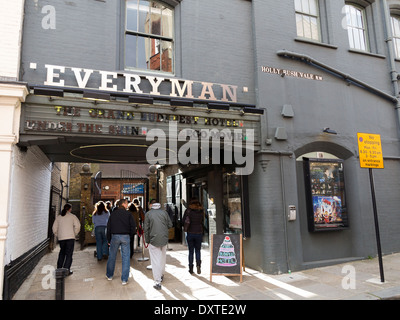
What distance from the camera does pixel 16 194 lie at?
19.8ft

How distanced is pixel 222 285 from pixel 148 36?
6059mm

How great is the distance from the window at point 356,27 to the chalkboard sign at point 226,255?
741 centimetres

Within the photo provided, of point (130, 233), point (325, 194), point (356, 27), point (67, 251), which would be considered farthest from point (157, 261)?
point (356, 27)

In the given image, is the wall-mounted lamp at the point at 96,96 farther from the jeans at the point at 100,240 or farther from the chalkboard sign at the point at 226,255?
the jeans at the point at 100,240

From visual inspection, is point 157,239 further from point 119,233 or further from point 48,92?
point 48,92

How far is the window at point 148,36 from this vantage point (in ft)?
24.5

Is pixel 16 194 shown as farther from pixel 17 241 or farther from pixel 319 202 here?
pixel 319 202

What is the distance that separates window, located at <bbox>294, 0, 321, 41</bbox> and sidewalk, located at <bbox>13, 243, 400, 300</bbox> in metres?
6.59

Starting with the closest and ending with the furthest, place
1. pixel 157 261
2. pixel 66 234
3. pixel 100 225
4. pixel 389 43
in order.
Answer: pixel 157 261 → pixel 66 234 → pixel 100 225 → pixel 389 43

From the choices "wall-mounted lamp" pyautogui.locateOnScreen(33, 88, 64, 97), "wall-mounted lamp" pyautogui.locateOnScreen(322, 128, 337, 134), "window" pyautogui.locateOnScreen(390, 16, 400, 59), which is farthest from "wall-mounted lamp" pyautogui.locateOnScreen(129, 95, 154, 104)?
"window" pyautogui.locateOnScreen(390, 16, 400, 59)

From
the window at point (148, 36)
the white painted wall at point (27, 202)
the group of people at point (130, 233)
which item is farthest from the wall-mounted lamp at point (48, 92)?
the group of people at point (130, 233)

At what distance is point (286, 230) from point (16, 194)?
5.98m

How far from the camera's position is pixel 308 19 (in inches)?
368

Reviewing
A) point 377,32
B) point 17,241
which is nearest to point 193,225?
point 17,241
